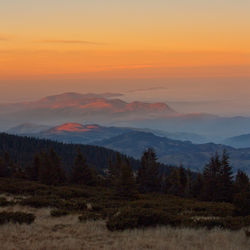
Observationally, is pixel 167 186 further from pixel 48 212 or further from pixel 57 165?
pixel 48 212

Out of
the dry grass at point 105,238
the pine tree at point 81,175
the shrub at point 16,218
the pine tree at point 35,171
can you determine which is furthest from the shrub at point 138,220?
the pine tree at point 35,171

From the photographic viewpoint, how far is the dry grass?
9758 mm

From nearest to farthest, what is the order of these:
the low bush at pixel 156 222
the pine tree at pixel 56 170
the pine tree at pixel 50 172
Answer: the low bush at pixel 156 222
the pine tree at pixel 50 172
the pine tree at pixel 56 170

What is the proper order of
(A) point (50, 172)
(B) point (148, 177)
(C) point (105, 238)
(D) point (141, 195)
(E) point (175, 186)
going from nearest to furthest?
(C) point (105, 238) → (D) point (141, 195) → (A) point (50, 172) → (E) point (175, 186) → (B) point (148, 177)

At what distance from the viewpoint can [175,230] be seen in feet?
39.7

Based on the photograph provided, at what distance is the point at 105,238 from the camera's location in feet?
36.3

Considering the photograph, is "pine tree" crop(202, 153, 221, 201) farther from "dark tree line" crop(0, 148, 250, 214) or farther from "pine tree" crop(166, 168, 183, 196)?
"pine tree" crop(166, 168, 183, 196)

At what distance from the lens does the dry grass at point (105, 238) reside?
9758 mm

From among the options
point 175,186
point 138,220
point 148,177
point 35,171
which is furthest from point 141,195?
point 35,171

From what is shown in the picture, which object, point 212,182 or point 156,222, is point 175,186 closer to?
point 212,182

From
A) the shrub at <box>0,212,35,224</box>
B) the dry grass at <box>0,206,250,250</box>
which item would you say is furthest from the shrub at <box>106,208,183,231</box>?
the shrub at <box>0,212,35,224</box>

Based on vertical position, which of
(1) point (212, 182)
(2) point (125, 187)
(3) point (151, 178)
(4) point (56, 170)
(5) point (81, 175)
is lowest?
(3) point (151, 178)

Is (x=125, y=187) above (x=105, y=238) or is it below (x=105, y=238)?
below

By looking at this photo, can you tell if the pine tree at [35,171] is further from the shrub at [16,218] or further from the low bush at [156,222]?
the low bush at [156,222]
